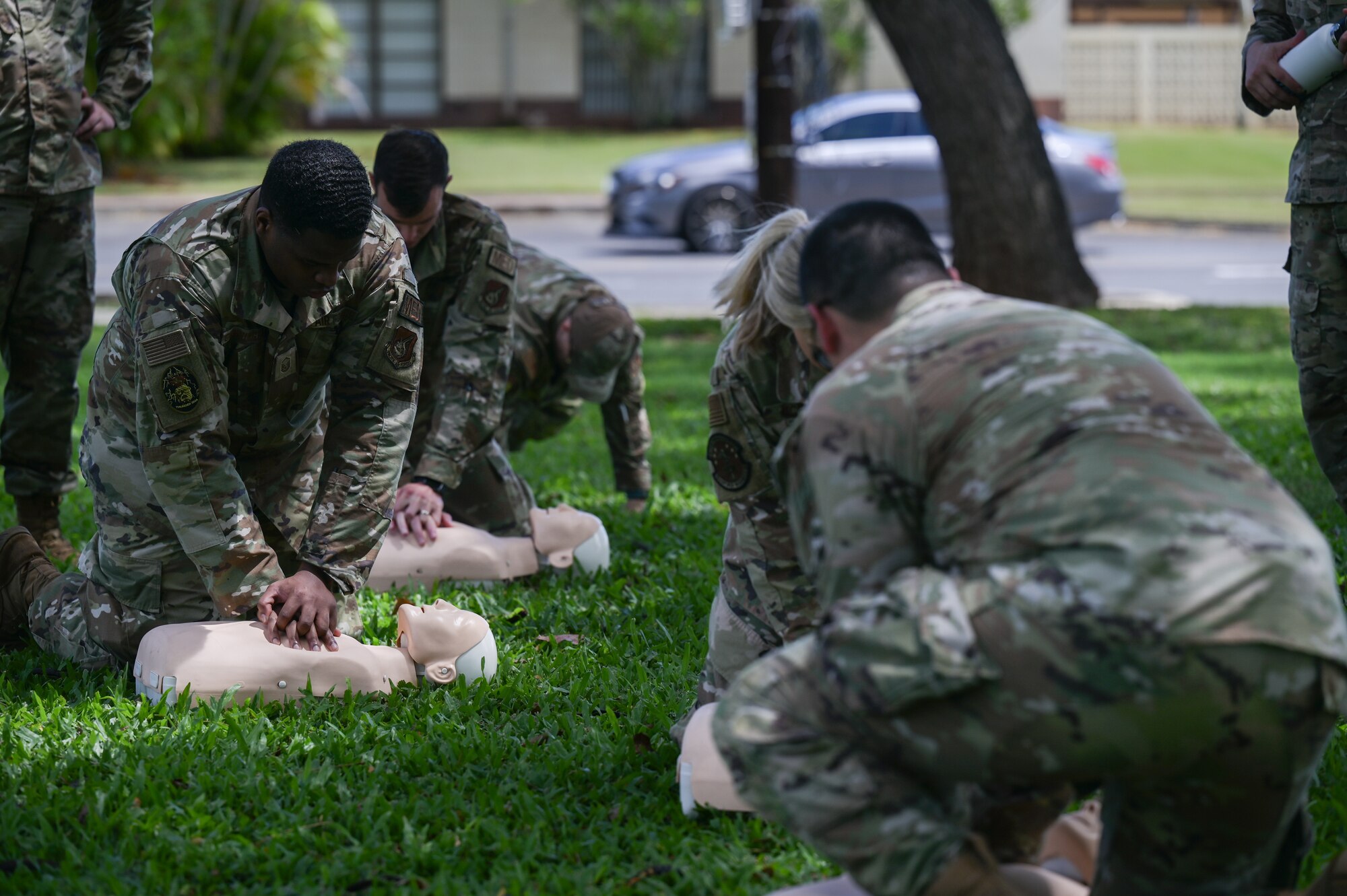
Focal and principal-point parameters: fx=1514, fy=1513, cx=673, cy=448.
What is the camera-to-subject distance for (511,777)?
330 centimetres

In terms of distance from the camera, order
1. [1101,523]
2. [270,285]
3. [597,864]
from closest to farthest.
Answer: [1101,523] → [597,864] → [270,285]

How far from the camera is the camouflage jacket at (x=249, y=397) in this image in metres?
3.52

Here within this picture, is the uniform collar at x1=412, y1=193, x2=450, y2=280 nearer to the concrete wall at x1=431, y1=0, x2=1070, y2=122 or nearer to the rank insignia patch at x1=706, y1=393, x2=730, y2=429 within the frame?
the rank insignia patch at x1=706, y1=393, x2=730, y2=429

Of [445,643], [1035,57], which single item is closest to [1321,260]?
[445,643]

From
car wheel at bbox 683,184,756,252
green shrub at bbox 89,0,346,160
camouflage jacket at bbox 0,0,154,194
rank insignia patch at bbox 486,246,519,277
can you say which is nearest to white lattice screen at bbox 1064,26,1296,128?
green shrub at bbox 89,0,346,160

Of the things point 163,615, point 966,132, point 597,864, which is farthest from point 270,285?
point 966,132

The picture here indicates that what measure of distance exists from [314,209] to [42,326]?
1.94m

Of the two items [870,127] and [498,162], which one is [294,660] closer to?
[870,127]

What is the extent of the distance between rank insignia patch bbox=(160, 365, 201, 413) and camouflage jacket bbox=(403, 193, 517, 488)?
1.35m

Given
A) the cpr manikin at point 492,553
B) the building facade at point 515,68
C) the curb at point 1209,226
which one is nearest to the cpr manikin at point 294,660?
the cpr manikin at point 492,553

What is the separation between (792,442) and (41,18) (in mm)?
3363

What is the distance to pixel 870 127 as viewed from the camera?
1759 cm

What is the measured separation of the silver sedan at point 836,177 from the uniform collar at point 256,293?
1326 cm

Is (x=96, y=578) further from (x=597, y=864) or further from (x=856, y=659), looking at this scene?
(x=856, y=659)
